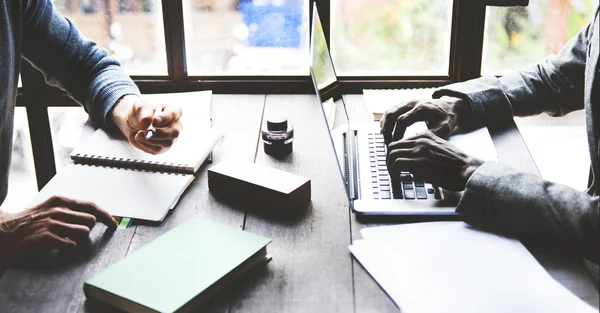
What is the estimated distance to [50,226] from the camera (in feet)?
3.84

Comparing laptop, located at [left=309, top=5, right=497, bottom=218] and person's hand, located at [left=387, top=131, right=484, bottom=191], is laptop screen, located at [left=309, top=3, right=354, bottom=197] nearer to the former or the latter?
laptop, located at [left=309, top=5, right=497, bottom=218]

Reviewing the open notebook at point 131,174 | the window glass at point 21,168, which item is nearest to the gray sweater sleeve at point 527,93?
the open notebook at point 131,174

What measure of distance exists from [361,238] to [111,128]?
0.72 metres

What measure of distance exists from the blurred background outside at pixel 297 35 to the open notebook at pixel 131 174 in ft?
1.51

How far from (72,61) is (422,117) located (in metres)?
0.86

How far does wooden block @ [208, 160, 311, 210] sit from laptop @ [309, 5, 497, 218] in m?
0.10

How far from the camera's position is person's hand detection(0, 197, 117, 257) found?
114 cm

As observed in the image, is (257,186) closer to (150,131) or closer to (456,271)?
(150,131)

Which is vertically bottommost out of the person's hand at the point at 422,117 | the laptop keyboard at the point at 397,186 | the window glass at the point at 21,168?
the window glass at the point at 21,168

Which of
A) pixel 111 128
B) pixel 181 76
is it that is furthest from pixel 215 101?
pixel 111 128

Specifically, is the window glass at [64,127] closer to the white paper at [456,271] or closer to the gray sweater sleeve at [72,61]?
the gray sweater sleeve at [72,61]

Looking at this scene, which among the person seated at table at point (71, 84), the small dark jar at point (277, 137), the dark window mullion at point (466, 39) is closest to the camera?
the person seated at table at point (71, 84)

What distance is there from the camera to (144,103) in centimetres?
153

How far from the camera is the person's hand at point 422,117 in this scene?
1.52 meters
